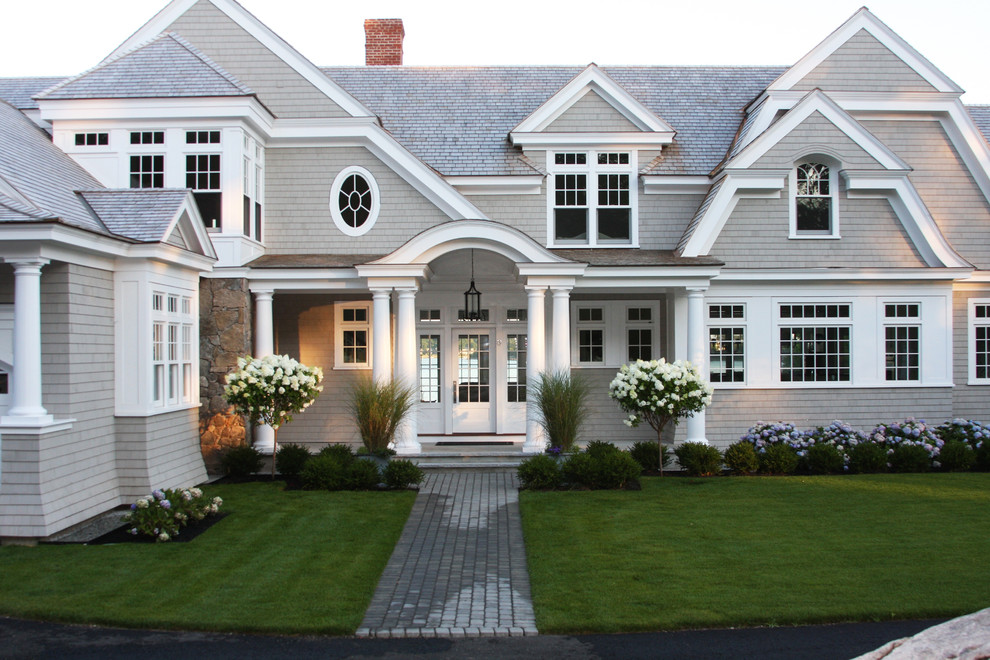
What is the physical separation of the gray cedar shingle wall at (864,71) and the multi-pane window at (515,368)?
7849 millimetres

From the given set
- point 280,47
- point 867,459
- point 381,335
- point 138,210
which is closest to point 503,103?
point 280,47

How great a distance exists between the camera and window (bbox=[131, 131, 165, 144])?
1423 centimetres

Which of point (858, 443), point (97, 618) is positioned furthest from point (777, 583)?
point (858, 443)

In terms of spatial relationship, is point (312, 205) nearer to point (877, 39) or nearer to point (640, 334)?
point (640, 334)

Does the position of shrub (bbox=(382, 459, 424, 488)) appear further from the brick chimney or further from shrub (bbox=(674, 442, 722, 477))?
the brick chimney

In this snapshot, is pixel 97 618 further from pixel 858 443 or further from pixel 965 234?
pixel 965 234

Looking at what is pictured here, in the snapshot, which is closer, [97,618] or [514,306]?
[97,618]

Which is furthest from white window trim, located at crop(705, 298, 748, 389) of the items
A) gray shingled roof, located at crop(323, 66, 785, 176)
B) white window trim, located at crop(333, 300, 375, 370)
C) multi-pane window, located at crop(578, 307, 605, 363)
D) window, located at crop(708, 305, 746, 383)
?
white window trim, located at crop(333, 300, 375, 370)

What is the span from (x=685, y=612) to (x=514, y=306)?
1064 cm

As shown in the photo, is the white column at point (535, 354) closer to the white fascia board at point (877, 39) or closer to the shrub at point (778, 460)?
the shrub at point (778, 460)

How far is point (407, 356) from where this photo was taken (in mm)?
14359

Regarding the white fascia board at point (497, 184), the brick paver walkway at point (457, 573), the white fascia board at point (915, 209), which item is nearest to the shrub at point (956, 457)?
the white fascia board at point (915, 209)

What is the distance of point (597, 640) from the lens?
627 cm

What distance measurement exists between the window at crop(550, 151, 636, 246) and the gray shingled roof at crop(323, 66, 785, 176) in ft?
2.36
